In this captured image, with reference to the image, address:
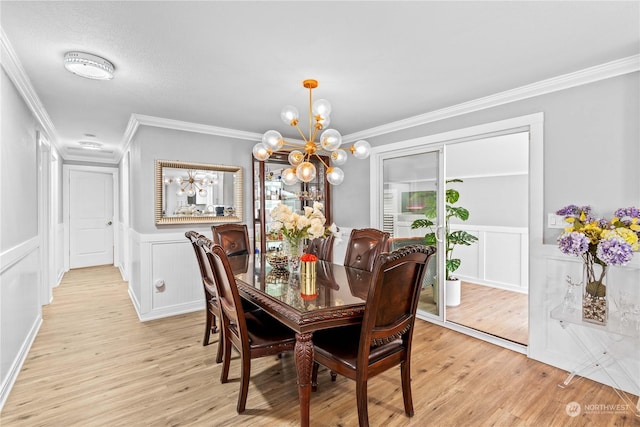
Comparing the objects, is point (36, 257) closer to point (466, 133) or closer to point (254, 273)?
point (254, 273)

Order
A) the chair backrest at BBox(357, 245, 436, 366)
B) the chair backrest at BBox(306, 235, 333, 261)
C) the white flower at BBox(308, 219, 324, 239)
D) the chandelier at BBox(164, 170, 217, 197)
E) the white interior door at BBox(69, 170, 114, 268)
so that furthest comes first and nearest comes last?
the white interior door at BBox(69, 170, 114, 268) → the chandelier at BBox(164, 170, 217, 197) → the chair backrest at BBox(306, 235, 333, 261) → the white flower at BBox(308, 219, 324, 239) → the chair backrest at BBox(357, 245, 436, 366)

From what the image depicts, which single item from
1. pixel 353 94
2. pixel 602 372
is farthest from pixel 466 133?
pixel 602 372

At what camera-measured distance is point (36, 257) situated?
11.3 feet

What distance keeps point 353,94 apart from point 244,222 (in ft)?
7.62

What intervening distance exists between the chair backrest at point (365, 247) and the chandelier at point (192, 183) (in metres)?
2.12

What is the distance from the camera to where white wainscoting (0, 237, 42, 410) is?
2.25 metres

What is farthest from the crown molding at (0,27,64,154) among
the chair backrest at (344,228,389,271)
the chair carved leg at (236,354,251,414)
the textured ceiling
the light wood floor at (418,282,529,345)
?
the light wood floor at (418,282,529,345)

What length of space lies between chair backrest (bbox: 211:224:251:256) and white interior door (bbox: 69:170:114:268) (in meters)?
4.66

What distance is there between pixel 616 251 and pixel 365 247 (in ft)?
5.74

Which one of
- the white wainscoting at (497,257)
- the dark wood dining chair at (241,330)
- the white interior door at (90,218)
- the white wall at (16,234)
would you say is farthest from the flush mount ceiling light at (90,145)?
the white wainscoting at (497,257)

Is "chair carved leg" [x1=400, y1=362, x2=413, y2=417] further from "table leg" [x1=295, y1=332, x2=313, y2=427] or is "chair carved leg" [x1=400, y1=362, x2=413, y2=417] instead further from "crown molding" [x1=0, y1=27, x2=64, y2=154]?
"crown molding" [x1=0, y1=27, x2=64, y2=154]

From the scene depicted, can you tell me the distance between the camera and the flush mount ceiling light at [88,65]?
2195 millimetres

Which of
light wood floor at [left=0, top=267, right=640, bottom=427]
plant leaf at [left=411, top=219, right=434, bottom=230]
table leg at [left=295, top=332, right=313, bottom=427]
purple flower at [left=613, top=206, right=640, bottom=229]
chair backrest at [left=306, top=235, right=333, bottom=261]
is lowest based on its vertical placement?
light wood floor at [left=0, top=267, right=640, bottom=427]

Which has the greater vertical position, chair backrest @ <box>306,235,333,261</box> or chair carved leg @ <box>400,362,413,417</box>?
chair backrest @ <box>306,235,333,261</box>
